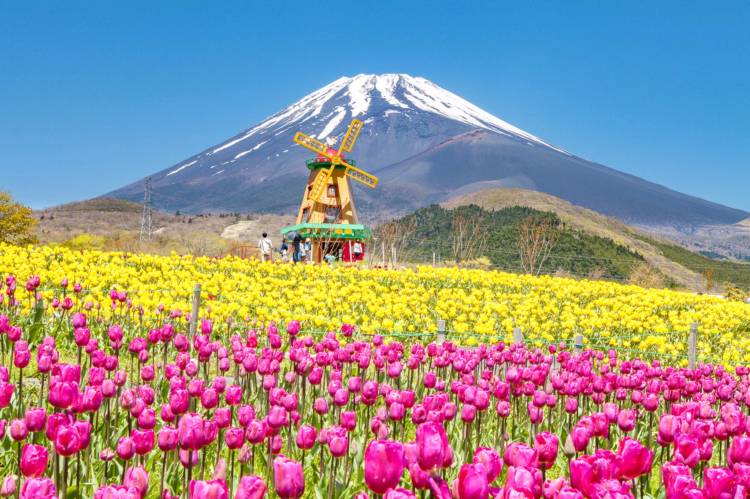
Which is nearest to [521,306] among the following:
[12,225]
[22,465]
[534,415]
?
[534,415]

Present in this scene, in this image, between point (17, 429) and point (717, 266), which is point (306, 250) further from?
point (717, 266)

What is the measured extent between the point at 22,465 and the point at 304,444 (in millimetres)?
1421

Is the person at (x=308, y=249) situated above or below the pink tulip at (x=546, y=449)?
above

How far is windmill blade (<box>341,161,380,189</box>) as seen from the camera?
142 ft

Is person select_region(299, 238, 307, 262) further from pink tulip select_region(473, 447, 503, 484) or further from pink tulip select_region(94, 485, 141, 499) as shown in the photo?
pink tulip select_region(94, 485, 141, 499)

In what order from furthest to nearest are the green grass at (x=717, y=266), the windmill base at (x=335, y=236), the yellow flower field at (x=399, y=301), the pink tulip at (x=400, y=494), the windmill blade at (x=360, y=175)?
the green grass at (x=717, y=266), the windmill blade at (x=360, y=175), the windmill base at (x=335, y=236), the yellow flower field at (x=399, y=301), the pink tulip at (x=400, y=494)

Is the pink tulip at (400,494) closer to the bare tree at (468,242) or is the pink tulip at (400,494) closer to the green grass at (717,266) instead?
the bare tree at (468,242)

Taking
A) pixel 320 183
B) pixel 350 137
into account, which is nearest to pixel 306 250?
pixel 320 183

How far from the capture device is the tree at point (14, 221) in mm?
30734

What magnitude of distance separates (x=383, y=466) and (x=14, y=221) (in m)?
33.1

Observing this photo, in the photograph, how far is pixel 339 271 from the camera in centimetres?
1986

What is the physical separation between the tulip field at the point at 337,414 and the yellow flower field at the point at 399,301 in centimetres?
15

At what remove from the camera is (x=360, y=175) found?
49344 mm

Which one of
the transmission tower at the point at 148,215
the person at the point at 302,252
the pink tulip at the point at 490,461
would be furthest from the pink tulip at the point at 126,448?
the transmission tower at the point at 148,215
